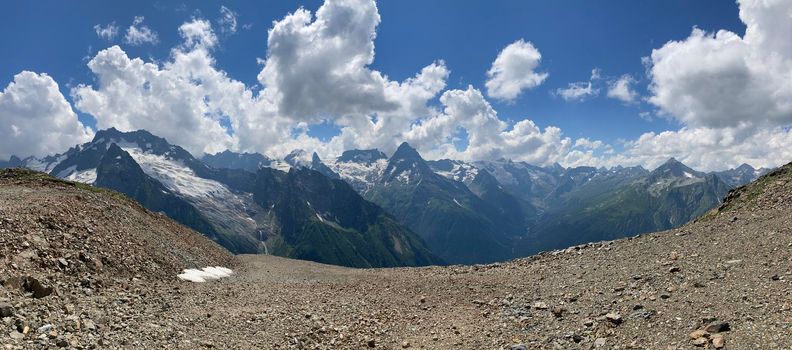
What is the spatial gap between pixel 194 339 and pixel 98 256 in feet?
41.9

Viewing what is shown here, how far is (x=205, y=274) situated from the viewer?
34500 millimetres

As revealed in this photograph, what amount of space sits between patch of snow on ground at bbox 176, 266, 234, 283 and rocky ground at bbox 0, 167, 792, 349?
1.12 meters

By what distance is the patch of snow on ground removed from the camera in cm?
3117

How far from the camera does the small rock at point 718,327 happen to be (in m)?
13.1

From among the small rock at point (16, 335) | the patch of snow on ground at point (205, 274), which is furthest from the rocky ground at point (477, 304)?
the patch of snow on ground at point (205, 274)

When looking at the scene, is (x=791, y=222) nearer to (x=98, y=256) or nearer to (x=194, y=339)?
(x=194, y=339)

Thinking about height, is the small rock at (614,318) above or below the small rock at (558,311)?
above

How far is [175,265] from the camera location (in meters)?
A: 32.3

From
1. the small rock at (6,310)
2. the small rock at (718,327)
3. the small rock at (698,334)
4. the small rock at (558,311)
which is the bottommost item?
the small rock at (558,311)

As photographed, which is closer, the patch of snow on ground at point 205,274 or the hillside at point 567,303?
the hillside at point 567,303

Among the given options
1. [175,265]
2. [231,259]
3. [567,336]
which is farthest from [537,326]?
[231,259]

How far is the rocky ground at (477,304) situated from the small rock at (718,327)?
35 mm

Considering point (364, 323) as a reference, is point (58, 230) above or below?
above

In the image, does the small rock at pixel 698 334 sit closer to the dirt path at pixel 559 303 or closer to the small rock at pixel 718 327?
the small rock at pixel 718 327
